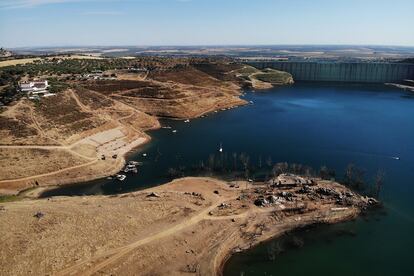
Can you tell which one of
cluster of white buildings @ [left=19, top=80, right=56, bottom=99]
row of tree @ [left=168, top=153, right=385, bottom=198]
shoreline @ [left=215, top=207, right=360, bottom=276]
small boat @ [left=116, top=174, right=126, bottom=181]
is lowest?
shoreline @ [left=215, top=207, right=360, bottom=276]

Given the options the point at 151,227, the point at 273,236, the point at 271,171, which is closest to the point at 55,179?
the point at 151,227

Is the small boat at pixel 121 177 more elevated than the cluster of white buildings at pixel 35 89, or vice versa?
the cluster of white buildings at pixel 35 89

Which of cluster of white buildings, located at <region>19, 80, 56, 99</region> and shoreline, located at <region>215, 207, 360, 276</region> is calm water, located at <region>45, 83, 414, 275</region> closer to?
shoreline, located at <region>215, 207, 360, 276</region>

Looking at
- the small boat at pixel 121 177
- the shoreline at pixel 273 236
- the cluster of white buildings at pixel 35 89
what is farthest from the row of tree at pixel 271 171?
the cluster of white buildings at pixel 35 89

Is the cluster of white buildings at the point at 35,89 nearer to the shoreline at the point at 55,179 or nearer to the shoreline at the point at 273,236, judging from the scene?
the shoreline at the point at 55,179

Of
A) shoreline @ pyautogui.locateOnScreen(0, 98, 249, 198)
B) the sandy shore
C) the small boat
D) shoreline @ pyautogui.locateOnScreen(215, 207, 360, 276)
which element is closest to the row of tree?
the sandy shore

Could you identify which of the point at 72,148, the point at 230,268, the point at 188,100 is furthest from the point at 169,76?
the point at 230,268
